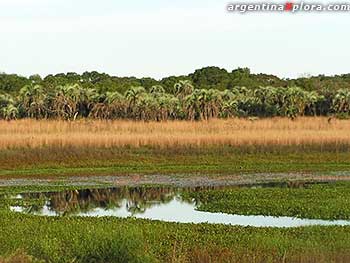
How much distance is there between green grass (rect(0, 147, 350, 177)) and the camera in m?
30.5

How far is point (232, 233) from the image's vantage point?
14.2 meters

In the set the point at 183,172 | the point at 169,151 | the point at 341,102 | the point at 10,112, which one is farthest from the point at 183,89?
the point at 183,172

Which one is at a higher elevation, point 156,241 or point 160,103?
point 160,103

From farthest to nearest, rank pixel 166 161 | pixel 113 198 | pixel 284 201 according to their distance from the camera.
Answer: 1. pixel 166 161
2. pixel 113 198
3. pixel 284 201

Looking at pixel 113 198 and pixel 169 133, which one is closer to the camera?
pixel 113 198

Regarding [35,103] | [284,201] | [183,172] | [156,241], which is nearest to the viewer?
[156,241]

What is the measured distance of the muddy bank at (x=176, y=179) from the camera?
26.6m

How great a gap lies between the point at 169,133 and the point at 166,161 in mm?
3895

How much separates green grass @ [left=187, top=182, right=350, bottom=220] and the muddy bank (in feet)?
11.0

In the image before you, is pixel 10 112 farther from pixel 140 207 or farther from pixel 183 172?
pixel 140 207

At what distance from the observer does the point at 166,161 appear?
107 ft

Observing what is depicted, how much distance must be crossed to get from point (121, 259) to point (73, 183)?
57.2 feet

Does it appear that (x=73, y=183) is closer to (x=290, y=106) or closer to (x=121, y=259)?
(x=121, y=259)

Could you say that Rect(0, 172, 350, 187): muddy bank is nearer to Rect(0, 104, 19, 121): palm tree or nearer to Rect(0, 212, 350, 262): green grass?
Rect(0, 212, 350, 262): green grass
